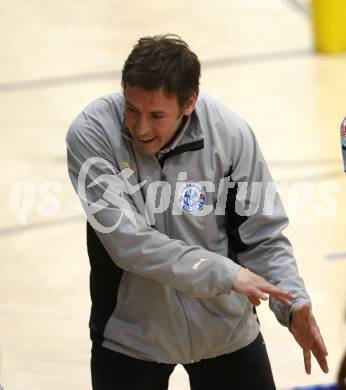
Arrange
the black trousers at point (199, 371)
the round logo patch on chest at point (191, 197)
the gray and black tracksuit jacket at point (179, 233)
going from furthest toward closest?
the black trousers at point (199, 371) < the round logo patch on chest at point (191, 197) < the gray and black tracksuit jacket at point (179, 233)

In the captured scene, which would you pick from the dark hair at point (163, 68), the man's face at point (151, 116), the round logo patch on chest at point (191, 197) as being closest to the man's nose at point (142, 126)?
the man's face at point (151, 116)

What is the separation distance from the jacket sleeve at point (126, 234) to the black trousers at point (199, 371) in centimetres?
42

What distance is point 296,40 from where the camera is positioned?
1116 cm

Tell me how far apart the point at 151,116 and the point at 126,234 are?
411 millimetres

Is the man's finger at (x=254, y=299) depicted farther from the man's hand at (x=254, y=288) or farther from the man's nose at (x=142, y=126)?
the man's nose at (x=142, y=126)

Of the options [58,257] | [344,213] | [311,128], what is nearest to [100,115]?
[58,257]

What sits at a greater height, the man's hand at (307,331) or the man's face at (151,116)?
the man's face at (151,116)

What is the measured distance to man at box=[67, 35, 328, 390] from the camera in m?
3.94

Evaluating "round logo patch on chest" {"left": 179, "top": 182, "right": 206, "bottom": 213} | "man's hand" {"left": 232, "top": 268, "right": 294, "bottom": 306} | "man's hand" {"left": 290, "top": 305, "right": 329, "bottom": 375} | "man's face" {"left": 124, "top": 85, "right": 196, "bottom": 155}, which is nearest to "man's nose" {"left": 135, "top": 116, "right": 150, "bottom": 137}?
"man's face" {"left": 124, "top": 85, "right": 196, "bottom": 155}

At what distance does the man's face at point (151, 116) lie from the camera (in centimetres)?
393

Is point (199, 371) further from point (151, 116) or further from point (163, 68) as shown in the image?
point (163, 68)

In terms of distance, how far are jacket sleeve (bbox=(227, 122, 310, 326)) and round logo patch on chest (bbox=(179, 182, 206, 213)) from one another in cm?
12

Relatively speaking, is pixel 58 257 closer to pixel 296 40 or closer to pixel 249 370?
pixel 249 370

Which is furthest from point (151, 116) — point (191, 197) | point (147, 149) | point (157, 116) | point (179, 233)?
point (179, 233)
